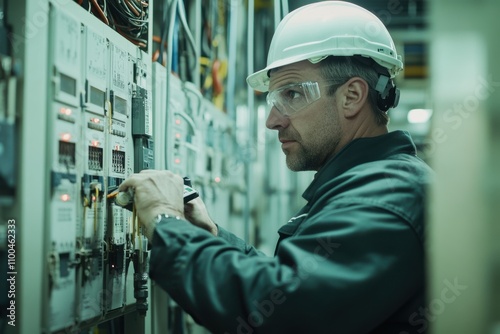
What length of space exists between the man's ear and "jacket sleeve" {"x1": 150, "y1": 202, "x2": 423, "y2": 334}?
1.66ft

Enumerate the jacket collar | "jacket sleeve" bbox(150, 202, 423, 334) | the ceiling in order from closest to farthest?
"jacket sleeve" bbox(150, 202, 423, 334)
the jacket collar
the ceiling

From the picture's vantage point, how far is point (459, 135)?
695 millimetres

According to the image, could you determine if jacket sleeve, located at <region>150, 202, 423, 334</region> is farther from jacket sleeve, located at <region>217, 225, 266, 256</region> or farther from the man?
jacket sleeve, located at <region>217, 225, 266, 256</region>

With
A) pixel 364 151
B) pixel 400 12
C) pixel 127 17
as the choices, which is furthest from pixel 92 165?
pixel 400 12

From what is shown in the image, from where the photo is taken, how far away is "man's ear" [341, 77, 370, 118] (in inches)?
67.5

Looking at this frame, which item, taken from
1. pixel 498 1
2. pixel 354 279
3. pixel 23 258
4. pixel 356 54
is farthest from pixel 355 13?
pixel 23 258

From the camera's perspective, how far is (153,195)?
1425mm

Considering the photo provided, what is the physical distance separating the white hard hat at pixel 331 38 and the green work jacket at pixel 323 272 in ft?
1.80

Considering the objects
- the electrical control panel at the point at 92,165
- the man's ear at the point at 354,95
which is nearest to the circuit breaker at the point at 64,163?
the electrical control panel at the point at 92,165

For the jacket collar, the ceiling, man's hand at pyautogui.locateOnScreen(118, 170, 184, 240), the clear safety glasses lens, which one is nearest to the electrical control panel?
man's hand at pyautogui.locateOnScreen(118, 170, 184, 240)

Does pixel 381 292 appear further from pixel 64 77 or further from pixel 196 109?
pixel 196 109

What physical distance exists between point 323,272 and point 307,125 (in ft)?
2.10

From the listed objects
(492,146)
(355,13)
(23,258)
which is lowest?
(23,258)

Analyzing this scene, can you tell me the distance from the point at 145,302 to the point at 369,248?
83 cm
